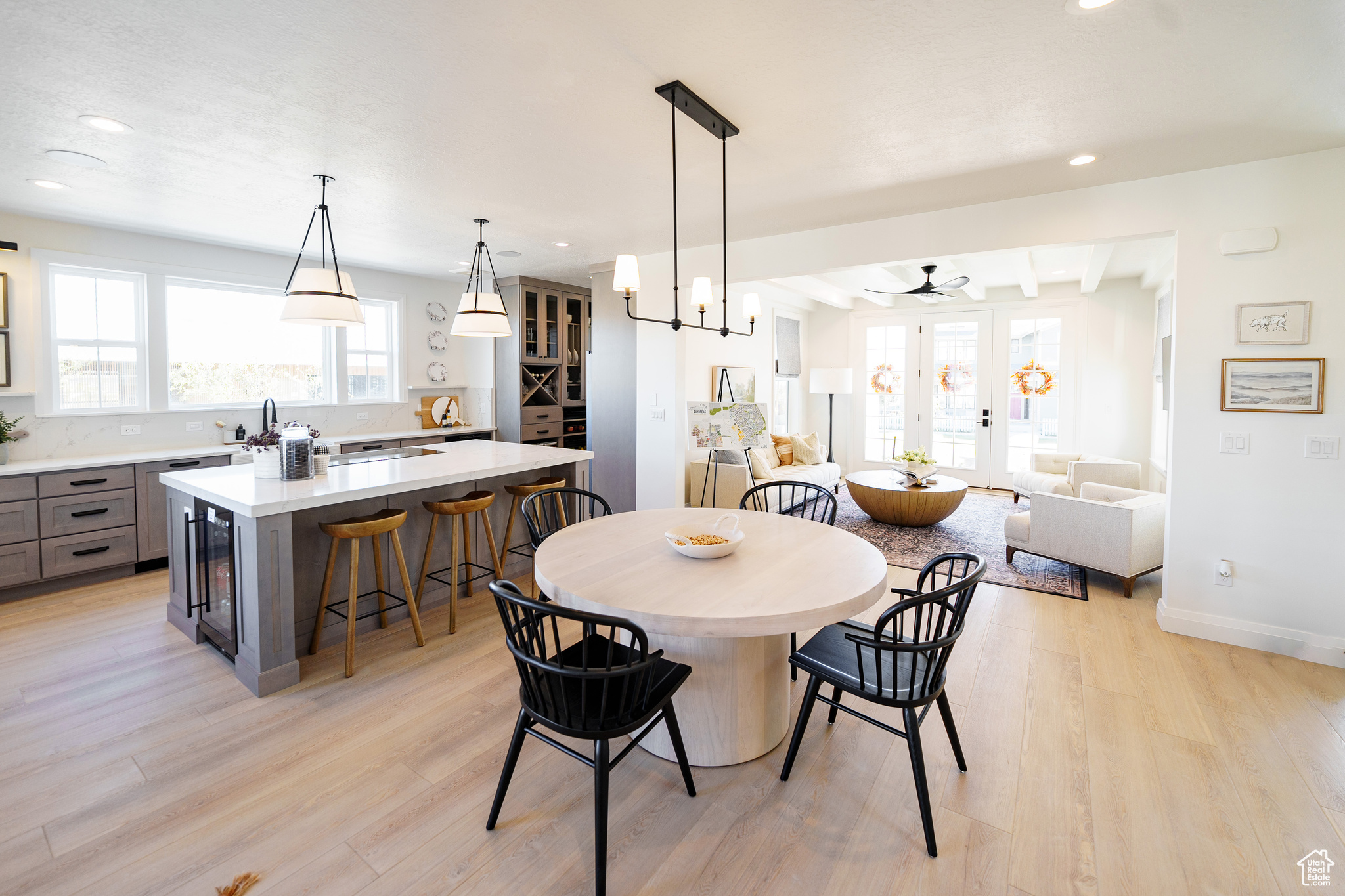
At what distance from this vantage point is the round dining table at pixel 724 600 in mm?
1660

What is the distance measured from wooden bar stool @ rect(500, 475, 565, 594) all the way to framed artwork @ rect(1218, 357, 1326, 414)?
3790 mm

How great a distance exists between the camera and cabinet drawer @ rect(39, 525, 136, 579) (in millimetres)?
3795

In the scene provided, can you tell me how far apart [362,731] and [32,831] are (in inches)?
36.0

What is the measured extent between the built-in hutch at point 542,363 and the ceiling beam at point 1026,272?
4.56 meters

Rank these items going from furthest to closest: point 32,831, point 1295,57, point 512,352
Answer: point 512,352, point 1295,57, point 32,831

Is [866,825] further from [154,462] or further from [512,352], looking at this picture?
[512,352]

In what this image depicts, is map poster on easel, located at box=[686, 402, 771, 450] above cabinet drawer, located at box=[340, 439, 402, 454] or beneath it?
above

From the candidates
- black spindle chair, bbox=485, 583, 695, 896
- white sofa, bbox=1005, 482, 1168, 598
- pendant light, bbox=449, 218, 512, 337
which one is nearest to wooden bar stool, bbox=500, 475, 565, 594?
pendant light, bbox=449, 218, 512, 337

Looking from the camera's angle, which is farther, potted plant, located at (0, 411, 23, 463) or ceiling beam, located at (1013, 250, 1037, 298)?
ceiling beam, located at (1013, 250, 1037, 298)

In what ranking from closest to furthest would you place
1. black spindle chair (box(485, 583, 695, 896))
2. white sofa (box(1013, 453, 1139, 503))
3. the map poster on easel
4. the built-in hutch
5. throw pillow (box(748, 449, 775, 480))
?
black spindle chair (box(485, 583, 695, 896)), the map poster on easel, white sofa (box(1013, 453, 1139, 503)), throw pillow (box(748, 449, 775, 480)), the built-in hutch

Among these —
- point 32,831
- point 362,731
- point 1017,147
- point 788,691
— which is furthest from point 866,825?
point 1017,147

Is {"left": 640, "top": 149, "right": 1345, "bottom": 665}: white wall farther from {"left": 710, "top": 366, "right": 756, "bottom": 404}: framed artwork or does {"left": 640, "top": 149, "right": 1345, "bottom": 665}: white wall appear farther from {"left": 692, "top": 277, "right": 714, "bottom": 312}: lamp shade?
{"left": 710, "top": 366, "right": 756, "bottom": 404}: framed artwork

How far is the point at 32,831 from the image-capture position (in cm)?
181

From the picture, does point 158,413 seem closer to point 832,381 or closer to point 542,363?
point 542,363
